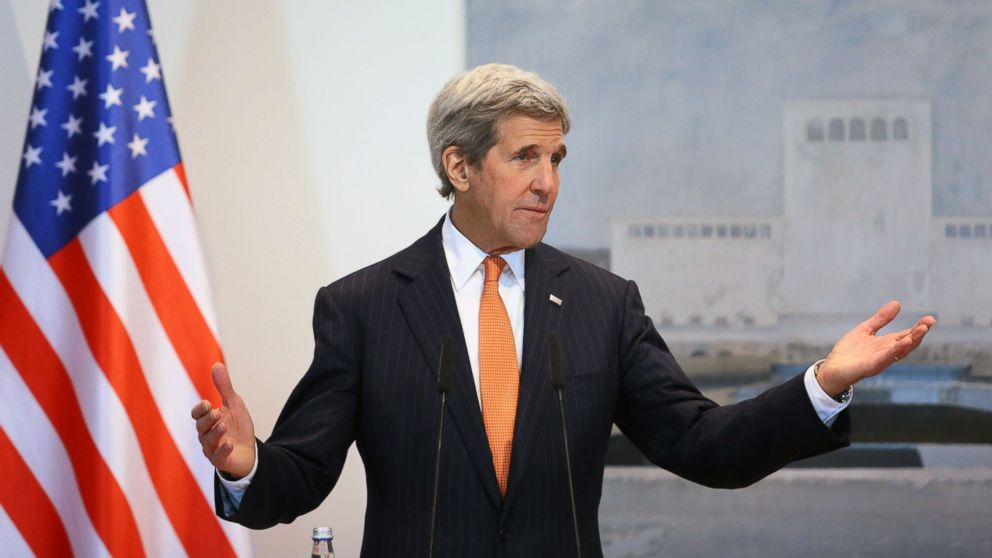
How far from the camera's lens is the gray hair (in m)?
2.27

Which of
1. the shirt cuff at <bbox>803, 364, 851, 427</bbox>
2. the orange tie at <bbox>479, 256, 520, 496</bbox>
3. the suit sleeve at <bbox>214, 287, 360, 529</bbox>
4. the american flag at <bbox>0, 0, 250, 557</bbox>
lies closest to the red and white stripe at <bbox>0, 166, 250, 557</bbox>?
the american flag at <bbox>0, 0, 250, 557</bbox>

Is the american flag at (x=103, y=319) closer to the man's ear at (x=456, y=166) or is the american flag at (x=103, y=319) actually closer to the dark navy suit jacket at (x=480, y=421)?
the dark navy suit jacket at (x=480, y=421)

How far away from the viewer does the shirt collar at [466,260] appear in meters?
2.38

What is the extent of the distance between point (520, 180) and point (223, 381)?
2.36ft

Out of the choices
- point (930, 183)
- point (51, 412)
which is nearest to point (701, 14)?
point (930, 183)

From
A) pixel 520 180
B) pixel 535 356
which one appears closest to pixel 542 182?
pixel 520 180

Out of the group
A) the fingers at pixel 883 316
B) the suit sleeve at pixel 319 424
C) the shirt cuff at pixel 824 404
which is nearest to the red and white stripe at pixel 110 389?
the suit sleeve at pixel 319 424

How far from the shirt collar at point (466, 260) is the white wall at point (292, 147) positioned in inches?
50.5

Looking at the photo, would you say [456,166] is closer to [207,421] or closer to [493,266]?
[493,266]

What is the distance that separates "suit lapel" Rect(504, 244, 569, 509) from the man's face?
10 centimetres

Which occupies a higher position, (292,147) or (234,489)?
(292,147)

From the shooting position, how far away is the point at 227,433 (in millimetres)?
2004

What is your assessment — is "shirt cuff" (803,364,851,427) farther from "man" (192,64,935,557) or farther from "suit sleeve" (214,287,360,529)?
"suit sleeve" (214,287,360,529)

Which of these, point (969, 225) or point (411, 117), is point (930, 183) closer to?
point (969, 225)
